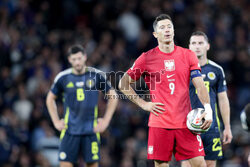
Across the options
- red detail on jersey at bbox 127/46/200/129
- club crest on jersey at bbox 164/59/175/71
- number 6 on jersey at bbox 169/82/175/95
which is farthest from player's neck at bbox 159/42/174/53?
number 6 on jersey at bbox 169/82/175/95

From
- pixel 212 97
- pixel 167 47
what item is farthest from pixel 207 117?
pixel 212 97

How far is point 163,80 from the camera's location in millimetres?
6113

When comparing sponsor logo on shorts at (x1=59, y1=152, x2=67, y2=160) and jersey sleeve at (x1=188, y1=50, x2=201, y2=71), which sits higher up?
jersey sleeve at (x1=188, y1=50, x2=201, y2=71)

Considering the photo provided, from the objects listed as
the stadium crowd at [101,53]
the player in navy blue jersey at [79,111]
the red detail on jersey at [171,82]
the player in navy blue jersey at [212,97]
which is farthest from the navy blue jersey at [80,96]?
the stadium crowd at [101,53]

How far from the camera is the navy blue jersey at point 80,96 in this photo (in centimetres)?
805

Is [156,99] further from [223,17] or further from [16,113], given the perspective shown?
[223,17]

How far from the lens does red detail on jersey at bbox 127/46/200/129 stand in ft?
19.9

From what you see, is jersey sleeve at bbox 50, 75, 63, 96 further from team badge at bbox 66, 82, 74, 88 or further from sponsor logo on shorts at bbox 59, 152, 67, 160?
sponsor logo on shorts at bbox 59, 152, 67, 160

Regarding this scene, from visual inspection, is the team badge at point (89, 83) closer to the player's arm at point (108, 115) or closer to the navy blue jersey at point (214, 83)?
the player's arm at point (108, 115)

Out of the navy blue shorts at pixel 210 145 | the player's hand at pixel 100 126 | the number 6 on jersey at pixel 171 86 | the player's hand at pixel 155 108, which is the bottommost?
the navy blue shorts at pixel 210 145

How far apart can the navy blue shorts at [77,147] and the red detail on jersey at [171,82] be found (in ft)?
7.11

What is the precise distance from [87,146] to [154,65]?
2524 millimetres

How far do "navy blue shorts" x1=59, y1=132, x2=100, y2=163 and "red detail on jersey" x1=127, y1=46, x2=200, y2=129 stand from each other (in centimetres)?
217

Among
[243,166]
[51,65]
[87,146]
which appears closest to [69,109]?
[87,146]
